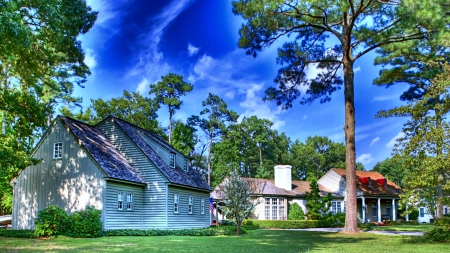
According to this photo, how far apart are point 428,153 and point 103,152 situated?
54.3ft

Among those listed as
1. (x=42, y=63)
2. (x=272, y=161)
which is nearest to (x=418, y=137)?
(x=42, y=63)

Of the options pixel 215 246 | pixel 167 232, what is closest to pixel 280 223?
pixel 167 232

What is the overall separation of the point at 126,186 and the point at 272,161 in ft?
152

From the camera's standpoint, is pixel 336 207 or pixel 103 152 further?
pixel 336 207

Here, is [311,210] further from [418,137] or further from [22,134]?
[22,134]

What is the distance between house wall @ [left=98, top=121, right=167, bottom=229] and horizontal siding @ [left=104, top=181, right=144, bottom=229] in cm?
36

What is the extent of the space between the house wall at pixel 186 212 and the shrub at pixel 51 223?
699 cm

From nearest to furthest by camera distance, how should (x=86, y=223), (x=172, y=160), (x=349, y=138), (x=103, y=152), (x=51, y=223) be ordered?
(x=51, y=223) → (x=86, y=223) → (x=349, y=138) → (x=103, y=152) → (x=172, y=160)

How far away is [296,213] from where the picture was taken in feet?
120

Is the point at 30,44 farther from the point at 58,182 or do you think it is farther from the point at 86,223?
the point at 58,182

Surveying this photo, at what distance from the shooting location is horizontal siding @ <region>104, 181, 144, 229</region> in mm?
20438

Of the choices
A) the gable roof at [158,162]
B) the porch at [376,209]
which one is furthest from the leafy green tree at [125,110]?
the porch at [376,209]

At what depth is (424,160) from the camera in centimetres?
1442


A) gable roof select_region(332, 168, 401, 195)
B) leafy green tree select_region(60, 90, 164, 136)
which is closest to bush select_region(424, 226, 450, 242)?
gable roof select_region(332, 168, 401, 195)
